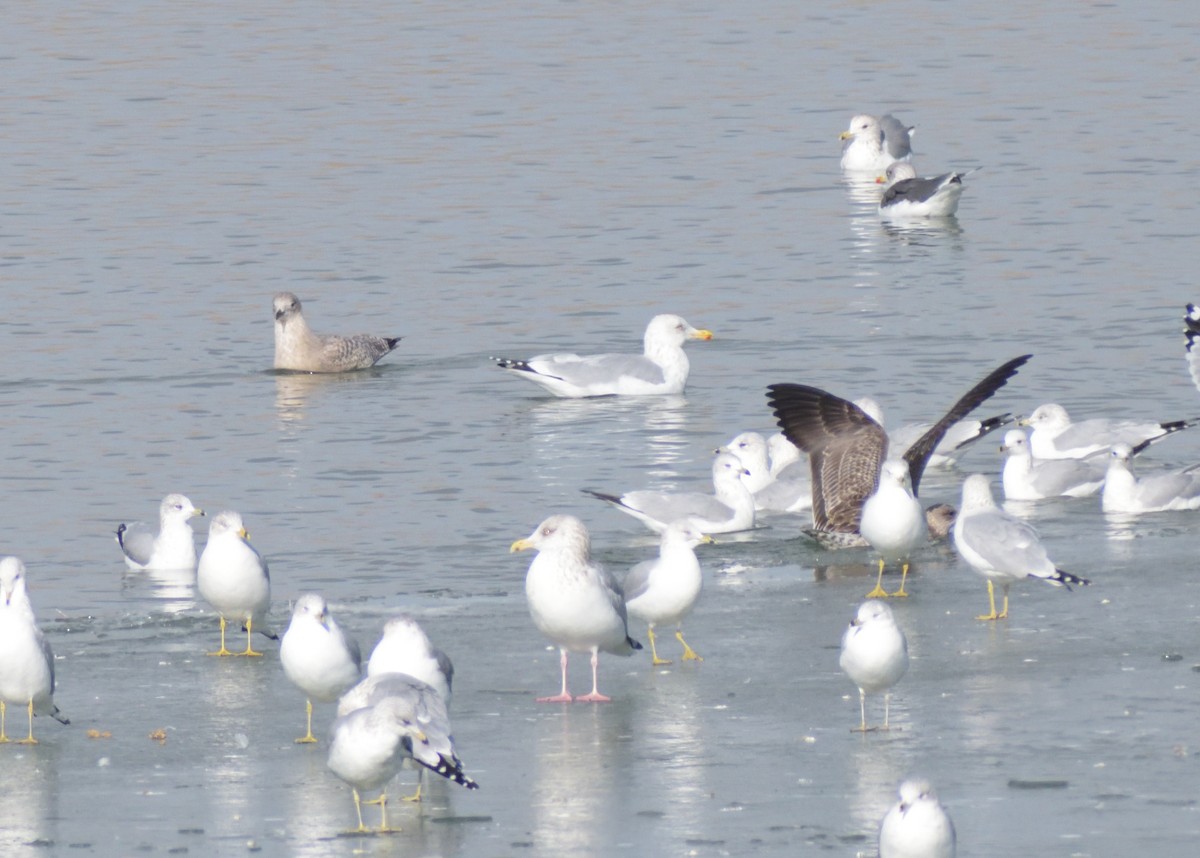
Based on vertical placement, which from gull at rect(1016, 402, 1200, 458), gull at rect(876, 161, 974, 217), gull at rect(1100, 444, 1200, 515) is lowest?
gull at rect(1100, 444, 1200, 515)

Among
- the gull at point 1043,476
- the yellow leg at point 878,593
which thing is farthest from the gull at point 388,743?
the gull at point 1043,476

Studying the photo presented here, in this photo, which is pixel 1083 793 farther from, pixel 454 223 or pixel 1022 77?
pixel 1022 77

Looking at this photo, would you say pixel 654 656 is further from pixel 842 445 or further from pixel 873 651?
pixel 842 445

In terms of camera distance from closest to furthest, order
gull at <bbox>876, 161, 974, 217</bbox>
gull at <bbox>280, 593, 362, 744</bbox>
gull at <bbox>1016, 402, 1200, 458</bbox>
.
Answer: gull at <bbox>280, 593, 362, 744</bbox>
gull at <bbox>1016, 402, 1200, 458</bbox>
gull at <bbox>876, 161, 974, 217</bbox>

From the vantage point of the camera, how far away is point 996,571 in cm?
1207

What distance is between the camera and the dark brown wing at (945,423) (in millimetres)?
14461

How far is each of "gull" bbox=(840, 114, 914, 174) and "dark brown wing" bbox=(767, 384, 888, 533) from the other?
19.2 metres

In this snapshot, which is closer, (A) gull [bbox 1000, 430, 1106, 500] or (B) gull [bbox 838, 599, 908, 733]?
(B) gull [bbox 838, 599, 908, 733]

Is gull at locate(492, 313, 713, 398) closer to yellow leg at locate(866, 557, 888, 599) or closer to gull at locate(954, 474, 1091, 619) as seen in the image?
yellow leg at locate(866, 557, 888, 599)

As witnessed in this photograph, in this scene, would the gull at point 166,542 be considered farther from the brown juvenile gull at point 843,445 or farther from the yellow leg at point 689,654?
the yellow leg at point 689,654

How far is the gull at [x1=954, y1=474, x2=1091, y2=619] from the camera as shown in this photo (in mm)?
11930

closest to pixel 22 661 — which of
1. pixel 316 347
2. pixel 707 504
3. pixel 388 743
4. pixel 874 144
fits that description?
pixel 388 743

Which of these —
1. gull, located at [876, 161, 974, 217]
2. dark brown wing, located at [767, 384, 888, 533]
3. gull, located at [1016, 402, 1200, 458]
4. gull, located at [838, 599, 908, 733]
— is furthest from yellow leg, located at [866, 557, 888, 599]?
gull, located at [876, 161, 974, 217]

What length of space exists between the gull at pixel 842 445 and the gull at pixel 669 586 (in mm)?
3078
